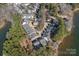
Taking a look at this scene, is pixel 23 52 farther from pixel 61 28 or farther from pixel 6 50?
pixel 61 28

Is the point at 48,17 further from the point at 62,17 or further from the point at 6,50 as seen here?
the point at 6,50

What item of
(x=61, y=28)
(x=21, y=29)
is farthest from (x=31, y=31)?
(x=61, y=28)

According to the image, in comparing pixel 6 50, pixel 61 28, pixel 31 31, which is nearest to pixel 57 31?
pixel 61 28

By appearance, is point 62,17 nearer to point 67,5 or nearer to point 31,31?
point 67,5

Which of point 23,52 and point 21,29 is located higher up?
point 21,29

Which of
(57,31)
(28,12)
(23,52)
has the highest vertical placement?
(28,12)

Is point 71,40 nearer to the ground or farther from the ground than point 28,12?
nearer to the ground
